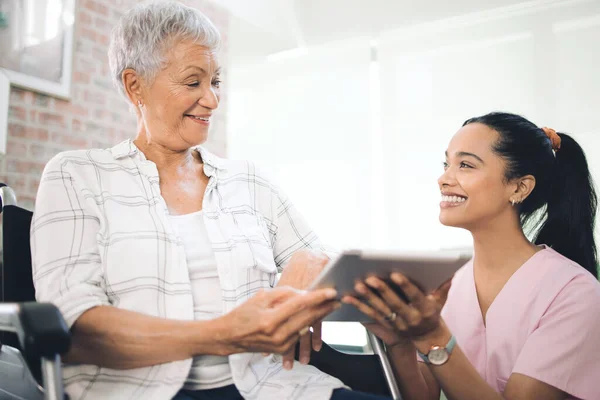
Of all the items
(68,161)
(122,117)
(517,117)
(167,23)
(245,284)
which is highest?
(122,117)

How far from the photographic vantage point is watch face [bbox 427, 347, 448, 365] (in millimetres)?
1214

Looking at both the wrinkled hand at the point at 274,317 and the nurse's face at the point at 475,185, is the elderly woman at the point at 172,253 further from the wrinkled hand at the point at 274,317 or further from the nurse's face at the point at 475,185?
the nurse's face at the point at 475,185

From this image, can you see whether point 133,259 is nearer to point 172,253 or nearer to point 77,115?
point 172,253

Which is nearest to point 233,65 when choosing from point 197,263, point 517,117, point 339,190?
point 339,190

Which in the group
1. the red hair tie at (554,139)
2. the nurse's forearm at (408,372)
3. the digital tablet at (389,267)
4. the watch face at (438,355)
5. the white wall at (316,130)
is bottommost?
the nurse's forearm at (408,372)

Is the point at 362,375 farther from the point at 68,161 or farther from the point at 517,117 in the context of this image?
the point at 517,117

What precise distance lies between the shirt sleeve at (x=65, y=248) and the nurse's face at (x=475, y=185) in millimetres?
981

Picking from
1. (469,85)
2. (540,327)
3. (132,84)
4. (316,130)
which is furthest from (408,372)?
(316,130)

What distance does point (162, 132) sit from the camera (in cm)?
142

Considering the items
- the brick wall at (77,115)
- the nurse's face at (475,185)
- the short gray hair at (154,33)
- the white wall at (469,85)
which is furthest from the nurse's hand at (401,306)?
the white wall at (469,85)

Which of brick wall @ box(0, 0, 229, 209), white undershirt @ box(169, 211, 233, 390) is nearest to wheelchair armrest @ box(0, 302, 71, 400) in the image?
white undershirt @ box(169, 211, 233, 390)

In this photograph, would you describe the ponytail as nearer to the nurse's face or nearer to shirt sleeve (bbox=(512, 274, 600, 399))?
the nurse's face

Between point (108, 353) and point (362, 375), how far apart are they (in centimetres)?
57

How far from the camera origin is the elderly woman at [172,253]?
3.44 feet
